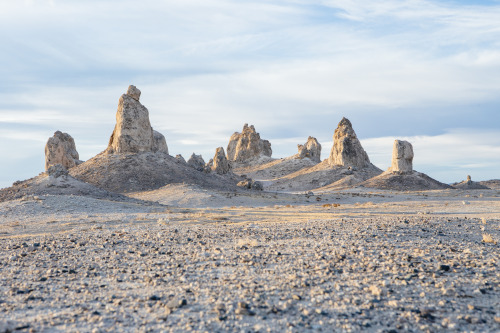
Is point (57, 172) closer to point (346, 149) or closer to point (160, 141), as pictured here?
point (160, 141)

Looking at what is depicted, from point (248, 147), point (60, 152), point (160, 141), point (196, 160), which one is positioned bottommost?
point (196, 160)

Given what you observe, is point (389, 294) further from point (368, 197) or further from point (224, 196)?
point (368, 197)

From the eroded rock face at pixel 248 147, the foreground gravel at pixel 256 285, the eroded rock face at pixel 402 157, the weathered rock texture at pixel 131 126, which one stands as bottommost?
the foreground gravel at pixel 256 285

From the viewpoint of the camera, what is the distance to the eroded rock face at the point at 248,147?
135750 millimetres

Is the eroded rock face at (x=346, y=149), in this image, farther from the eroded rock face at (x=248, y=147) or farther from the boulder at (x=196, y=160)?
the eroded rock face at (x=248, y=147)

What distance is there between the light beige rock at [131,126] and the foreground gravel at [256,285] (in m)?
50.2

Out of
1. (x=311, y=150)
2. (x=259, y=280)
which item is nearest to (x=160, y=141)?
(x=311, y=150)

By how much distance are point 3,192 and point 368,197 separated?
1599 inches

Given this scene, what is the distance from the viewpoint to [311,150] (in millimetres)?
123875

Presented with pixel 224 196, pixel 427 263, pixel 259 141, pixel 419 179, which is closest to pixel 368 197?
pixel 224 196

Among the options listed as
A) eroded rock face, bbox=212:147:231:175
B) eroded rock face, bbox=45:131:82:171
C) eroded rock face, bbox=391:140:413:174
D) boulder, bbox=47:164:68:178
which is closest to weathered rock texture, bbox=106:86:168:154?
boulder, bbox=47:164:68:178

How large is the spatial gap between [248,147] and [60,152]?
6756 cm

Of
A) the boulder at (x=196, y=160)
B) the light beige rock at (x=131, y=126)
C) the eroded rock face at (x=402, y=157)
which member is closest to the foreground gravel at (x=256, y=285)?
the light beige rock at (x=131, y=126)

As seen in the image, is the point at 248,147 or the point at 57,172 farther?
Result: the point at 248,147
